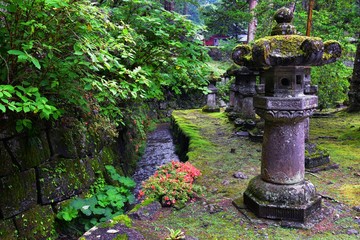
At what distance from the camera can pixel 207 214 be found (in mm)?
4305

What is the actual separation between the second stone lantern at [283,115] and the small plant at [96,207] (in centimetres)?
241

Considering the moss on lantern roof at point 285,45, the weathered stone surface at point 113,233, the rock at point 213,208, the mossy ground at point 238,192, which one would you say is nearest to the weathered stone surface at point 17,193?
the weathered stone surface at point 113,233

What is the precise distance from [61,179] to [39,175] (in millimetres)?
396

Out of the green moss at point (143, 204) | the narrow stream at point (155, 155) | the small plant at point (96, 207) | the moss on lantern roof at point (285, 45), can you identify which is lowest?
the narrow stream at point (155, 155)

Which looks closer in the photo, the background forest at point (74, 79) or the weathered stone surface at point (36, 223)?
the background forest at point (74, 79)

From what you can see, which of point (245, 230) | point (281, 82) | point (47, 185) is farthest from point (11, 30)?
point (245, 230)

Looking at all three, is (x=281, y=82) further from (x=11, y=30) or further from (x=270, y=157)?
(x=11, y=30)

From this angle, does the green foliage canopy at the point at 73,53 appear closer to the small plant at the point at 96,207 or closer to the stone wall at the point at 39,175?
the stone wall at the point at 39,175

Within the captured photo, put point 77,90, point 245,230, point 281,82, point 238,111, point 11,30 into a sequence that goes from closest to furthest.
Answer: point 11,30 → point 245,230 → point 281,82 → point 77,90 → point 238,111

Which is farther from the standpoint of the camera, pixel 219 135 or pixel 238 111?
pixel 238 111

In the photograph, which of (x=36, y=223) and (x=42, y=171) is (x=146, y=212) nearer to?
(x=36, y=223)

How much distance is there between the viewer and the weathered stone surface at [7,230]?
4.20 metres

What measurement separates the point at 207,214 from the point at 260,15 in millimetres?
8410

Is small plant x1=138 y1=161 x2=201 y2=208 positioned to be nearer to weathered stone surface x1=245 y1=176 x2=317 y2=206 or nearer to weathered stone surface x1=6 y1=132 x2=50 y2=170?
weathered stone surface x1=245 y1=176 x2=317 y2=206
